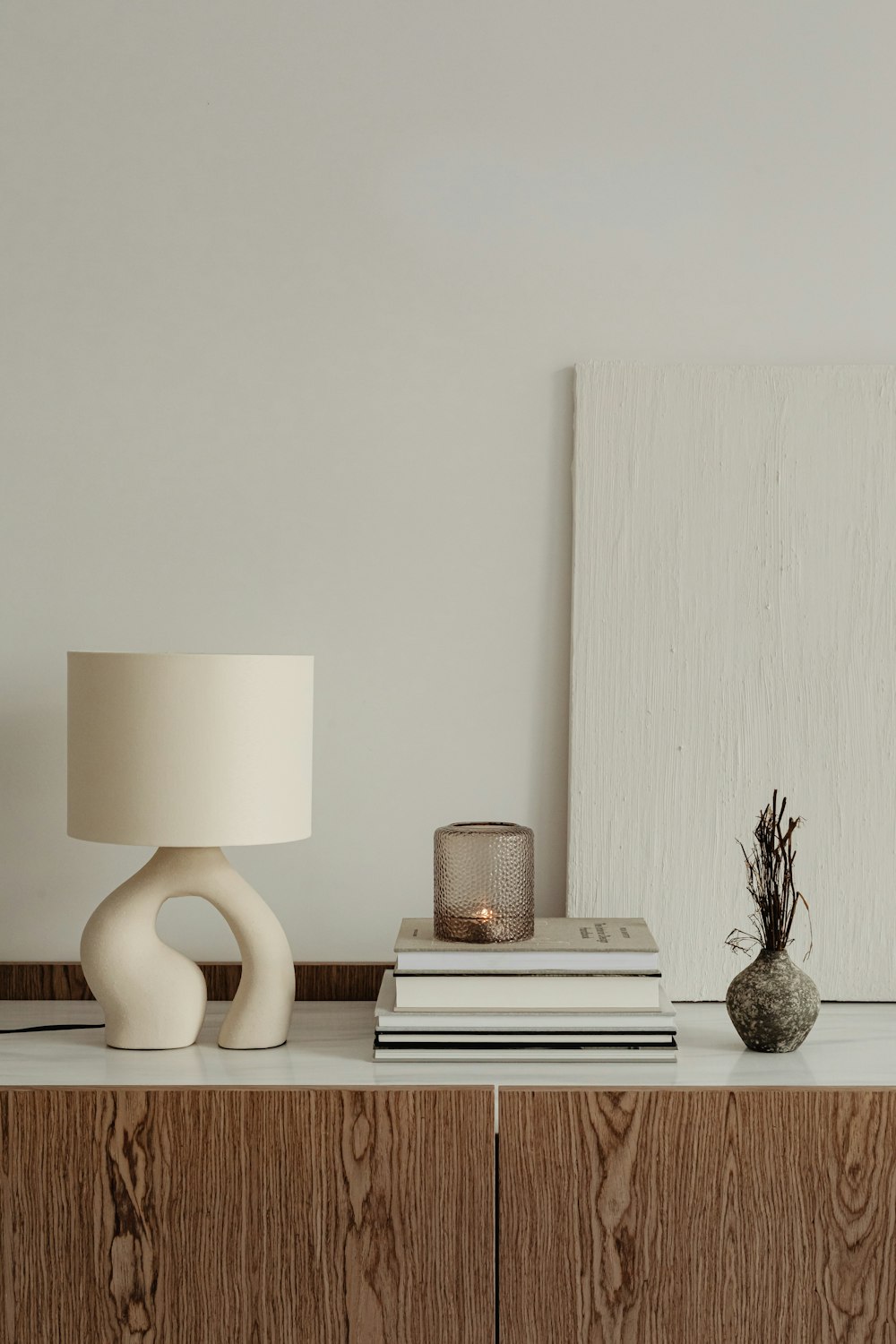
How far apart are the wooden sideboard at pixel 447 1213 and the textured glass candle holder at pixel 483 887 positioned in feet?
0.62

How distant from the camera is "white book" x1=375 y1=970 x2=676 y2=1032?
117cm

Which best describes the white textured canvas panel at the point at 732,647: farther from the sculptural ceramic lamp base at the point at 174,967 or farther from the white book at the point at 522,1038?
the sculptural ceramic lamp base at the point at 174,967

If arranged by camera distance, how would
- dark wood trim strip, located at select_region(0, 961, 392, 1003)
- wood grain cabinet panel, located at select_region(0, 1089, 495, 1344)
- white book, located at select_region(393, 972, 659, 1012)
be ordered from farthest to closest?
dark wood trim strip, located at select_region(0, 961, 392, 1003)
white book, located at select_region(393, 972, 659, 1012)
wood grain cabinet panel, located at select_region(0, 1089, 495, 1344)

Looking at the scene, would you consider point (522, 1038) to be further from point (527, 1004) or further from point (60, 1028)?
point (60, 1028)

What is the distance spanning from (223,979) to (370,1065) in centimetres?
32

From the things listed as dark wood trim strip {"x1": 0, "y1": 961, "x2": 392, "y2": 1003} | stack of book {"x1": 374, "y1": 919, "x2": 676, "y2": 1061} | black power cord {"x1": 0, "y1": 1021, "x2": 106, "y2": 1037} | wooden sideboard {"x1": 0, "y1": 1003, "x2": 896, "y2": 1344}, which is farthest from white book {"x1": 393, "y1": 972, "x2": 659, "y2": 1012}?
black power cord {"x1": 0, "y1": 1021, "x2": 106, "y2": 1037}

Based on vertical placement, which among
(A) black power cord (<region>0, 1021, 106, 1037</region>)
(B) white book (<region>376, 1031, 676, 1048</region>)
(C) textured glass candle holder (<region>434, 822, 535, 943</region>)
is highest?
(C) textured glass candle holder (<region>434, 822, 535, 943</region>)

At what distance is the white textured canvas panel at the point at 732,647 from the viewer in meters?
1.44

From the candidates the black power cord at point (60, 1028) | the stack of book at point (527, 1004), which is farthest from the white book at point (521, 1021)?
the black power cord at point (60, 1028)

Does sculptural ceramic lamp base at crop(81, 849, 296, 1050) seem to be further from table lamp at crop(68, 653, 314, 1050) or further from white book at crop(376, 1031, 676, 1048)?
white book at crop(376, 1031, 676, 1048)

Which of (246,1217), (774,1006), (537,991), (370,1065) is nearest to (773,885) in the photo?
(774,1006)

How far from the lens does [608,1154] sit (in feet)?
3.54

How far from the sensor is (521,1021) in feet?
3.86

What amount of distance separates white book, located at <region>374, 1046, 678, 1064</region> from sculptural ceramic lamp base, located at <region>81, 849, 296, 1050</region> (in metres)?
0.14
